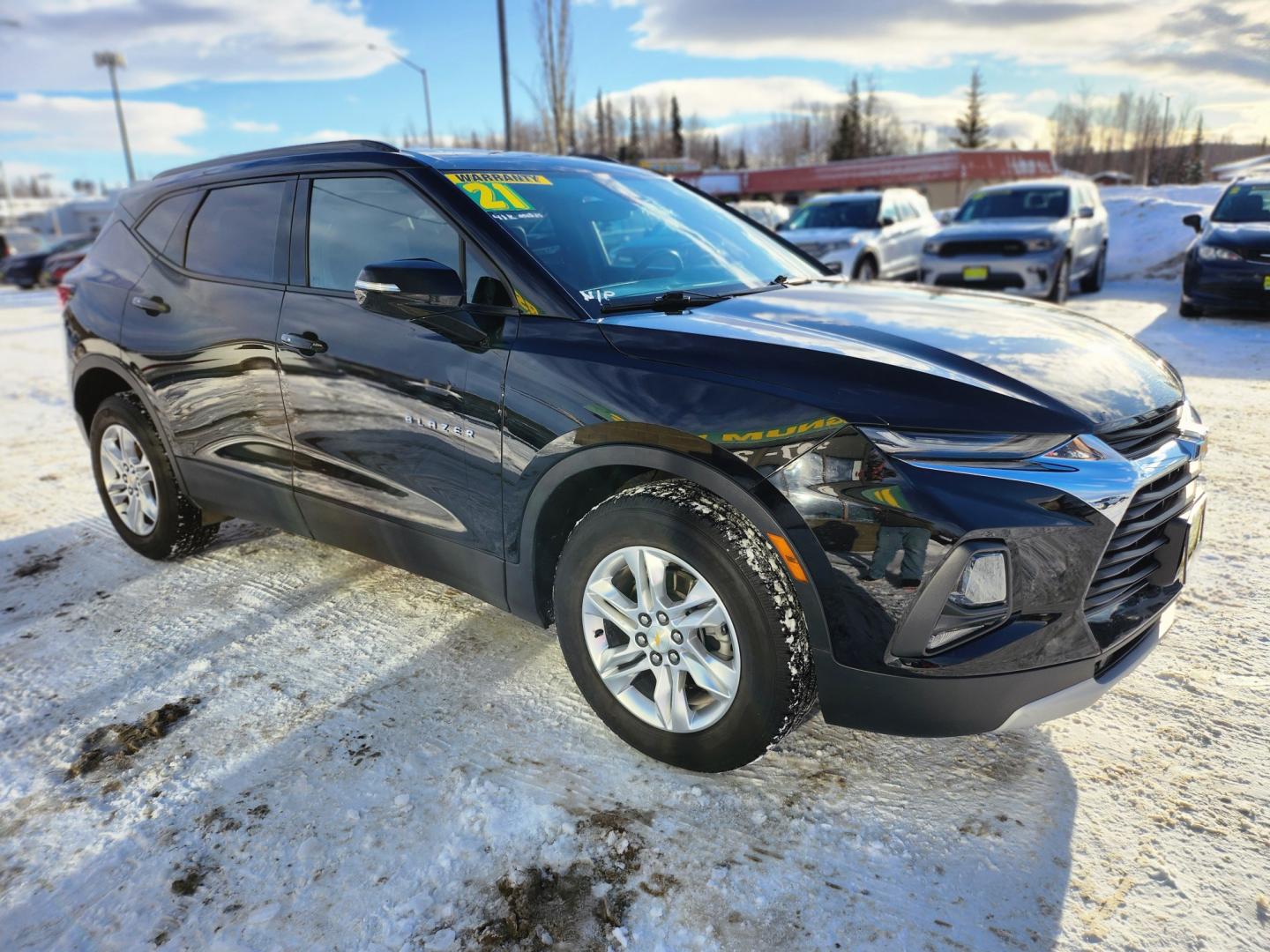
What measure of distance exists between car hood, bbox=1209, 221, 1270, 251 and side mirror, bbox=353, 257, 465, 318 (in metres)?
10.2

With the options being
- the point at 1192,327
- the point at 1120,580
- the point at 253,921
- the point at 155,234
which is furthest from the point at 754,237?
the point at 1192,327

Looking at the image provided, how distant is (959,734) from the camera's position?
7.04 ft

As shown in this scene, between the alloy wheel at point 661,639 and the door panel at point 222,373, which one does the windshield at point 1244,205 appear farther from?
the door panel at point 222,373

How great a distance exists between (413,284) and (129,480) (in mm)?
2567

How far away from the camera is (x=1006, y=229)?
36.1ft

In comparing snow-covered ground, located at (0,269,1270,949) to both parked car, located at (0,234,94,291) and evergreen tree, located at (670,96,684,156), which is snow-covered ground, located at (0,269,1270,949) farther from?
evergreen tree, located at (670,96,684,156)

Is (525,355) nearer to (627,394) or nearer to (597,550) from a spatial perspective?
(627,394)

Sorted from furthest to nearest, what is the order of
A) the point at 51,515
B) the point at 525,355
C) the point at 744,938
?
the point at 51,515 → the point at 525,355 → the point at 744,938

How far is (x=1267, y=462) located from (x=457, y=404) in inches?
194

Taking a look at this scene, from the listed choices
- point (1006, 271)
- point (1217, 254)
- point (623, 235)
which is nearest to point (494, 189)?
point (623, 235)

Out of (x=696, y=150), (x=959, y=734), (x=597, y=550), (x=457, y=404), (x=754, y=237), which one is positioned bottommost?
(x=959, y=734)

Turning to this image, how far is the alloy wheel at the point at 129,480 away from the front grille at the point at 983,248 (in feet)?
32.4

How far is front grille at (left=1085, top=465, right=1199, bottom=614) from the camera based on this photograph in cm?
212

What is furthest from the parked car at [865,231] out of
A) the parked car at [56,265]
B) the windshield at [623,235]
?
the parked car at [56,265]
